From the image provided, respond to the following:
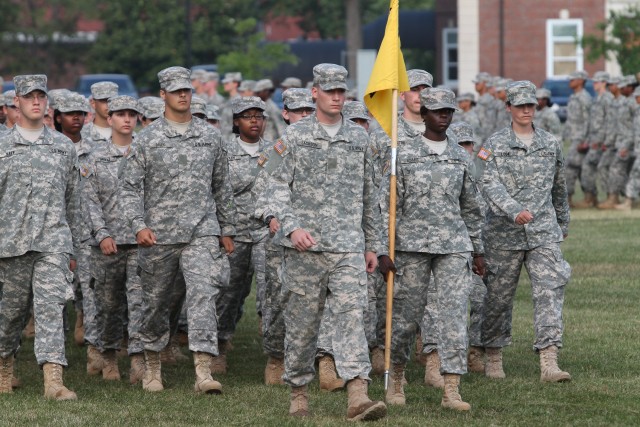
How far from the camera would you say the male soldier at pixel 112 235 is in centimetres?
1317

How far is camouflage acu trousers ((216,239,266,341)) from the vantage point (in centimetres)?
1378

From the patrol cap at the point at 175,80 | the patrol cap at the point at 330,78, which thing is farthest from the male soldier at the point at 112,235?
the patrol cap at the point at 330,78

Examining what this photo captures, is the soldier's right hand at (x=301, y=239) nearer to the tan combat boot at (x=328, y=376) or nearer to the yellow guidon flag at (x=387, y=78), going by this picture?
the yellow guidon flag at (x=387, y=78)

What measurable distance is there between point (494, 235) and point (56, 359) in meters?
3.50

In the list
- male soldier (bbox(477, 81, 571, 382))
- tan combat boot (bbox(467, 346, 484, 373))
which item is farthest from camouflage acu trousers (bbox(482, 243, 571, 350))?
tan combat boot (bbox(467, 346, 484, 373))

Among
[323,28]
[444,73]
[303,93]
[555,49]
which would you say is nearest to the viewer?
[303,93]

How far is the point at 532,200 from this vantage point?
12.5 m

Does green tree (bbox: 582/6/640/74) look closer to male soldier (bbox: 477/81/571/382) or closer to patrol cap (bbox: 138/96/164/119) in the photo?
patrol cap (bbox: 138/96/164/119)

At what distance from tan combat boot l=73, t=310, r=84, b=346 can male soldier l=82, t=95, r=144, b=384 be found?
205cm

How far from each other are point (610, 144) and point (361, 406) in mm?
18396

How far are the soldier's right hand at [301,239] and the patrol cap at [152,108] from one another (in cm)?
421

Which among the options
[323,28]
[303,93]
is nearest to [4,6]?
[323,28]

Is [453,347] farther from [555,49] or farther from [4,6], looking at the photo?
[4,6]

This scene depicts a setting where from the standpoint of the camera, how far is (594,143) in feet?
92.1
